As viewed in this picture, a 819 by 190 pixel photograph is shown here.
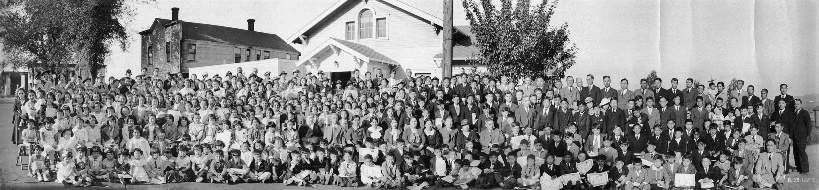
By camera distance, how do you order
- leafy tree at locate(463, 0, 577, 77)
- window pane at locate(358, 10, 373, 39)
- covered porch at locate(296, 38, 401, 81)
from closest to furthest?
1. leafy tree at locate(463, 0, 577, 77)
2. covered porch at locate(296, 38, 401, 81)
3. window pane at locate(358, 10, 373, 39)

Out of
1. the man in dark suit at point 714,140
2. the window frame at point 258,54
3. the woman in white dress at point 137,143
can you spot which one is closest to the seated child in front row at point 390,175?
the woman in white dress at point 137,143

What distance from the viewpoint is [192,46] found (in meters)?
34.8

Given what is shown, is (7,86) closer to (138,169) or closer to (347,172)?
(138,169)

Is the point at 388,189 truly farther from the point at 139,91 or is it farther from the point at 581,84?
the point at 139,91

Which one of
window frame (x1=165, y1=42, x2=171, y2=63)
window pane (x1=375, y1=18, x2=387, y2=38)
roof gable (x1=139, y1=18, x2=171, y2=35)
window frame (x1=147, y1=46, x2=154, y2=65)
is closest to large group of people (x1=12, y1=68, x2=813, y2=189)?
window pane (x1=375, y1=18, x2=387, y2=38)

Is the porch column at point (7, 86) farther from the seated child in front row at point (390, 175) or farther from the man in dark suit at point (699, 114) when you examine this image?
the man in dark suit at point (699, 114)

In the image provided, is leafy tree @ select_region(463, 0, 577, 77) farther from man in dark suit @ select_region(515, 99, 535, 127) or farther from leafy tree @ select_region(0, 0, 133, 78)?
leafy tree @ select_region(0, 0, 133, 78)

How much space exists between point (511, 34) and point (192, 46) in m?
23.0

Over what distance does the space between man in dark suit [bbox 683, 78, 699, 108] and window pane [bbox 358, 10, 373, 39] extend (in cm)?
1340

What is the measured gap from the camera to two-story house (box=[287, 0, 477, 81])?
2208 cm

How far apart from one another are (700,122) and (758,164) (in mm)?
1622

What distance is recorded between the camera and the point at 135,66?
37.2m

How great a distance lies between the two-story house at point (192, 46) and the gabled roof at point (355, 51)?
42.4 ft

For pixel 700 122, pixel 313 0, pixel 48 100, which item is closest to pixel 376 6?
pixel 313 0
